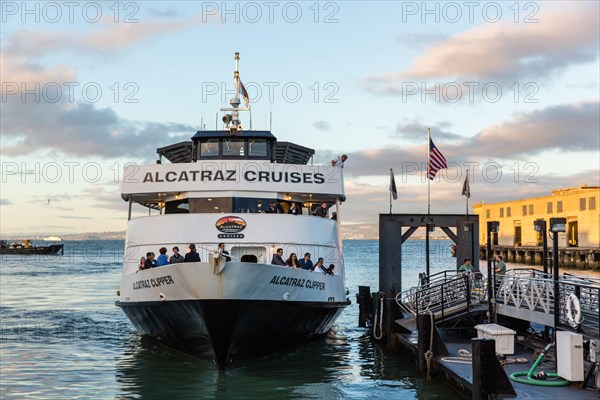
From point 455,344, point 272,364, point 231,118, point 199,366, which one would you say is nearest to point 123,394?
point 199,366

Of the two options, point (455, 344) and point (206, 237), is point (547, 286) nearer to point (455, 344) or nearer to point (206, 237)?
point (455, 344)

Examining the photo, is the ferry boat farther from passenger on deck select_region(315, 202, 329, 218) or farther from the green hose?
the green hose

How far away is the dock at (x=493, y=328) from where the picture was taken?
40.2ft

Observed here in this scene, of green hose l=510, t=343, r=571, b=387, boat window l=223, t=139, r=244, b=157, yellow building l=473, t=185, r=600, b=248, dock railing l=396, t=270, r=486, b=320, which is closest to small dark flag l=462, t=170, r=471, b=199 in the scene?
dock railing l=396, t=270, r=486, b=320

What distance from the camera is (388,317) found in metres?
22.3

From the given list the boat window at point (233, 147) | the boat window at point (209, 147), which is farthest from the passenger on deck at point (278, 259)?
the boat window at point (209, 147)

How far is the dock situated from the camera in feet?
40.2

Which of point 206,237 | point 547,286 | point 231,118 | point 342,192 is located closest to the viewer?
point 547,286

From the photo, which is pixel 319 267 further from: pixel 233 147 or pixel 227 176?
pixel 233 147

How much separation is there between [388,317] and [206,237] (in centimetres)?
713

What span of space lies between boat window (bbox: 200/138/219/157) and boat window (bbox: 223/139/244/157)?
0.87 ft

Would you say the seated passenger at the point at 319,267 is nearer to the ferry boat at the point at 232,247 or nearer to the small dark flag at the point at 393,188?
the ferry boat at the point at 232,247

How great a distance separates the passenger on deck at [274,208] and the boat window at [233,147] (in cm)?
262

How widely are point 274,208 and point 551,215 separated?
223 feet
